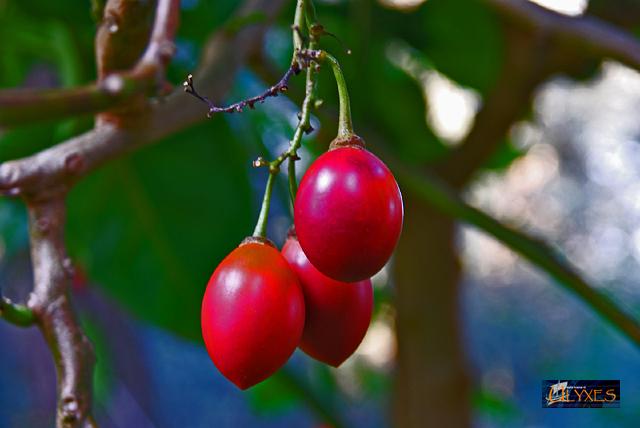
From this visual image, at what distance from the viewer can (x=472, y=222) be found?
0.75 meters

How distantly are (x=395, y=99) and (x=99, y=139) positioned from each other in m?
0.95

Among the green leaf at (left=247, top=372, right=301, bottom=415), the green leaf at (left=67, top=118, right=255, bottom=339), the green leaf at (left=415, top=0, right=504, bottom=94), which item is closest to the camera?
the green leaf at (left=67, top=118, right=255, bottom=339)

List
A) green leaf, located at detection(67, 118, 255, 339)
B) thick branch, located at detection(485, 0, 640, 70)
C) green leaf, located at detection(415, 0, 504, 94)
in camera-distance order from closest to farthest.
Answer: thick branch, located at detection(485, 0, 640, 70) < green leaf, located at detection(67, 118, 255, 339) < green leaf, located at detection(415, 0, 504, 94)

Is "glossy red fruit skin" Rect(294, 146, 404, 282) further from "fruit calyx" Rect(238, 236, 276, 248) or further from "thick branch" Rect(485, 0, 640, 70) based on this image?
"thick branch" Rect(485, 0, 640, 70)

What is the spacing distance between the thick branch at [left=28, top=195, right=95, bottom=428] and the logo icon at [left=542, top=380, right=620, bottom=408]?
1.47 feet

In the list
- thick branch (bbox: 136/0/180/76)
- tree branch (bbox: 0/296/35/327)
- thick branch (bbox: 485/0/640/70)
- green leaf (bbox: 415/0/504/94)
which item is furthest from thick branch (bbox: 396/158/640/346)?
green leaf (bbox: 415/0/504/94)

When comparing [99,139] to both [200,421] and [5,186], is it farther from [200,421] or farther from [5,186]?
[200,421]

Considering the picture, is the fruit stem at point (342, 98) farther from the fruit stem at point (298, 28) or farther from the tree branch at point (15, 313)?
the tree branch at point (15, 313)

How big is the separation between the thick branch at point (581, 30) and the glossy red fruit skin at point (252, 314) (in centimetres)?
42

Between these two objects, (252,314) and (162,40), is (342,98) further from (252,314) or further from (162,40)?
(162,40)

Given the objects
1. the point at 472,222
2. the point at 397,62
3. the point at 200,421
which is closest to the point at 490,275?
the point at 200,421

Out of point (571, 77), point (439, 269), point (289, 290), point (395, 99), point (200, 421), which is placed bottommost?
point (200, 421)

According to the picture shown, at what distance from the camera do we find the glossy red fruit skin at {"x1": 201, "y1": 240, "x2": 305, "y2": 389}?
1.20 feet

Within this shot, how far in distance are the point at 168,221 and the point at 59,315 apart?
74 cm
